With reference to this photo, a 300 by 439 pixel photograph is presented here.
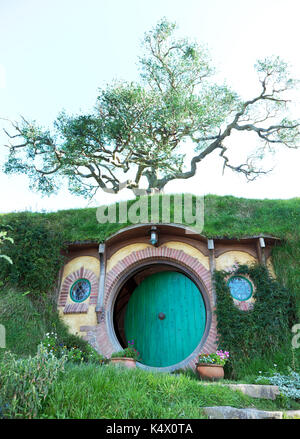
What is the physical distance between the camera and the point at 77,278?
26.2 ft

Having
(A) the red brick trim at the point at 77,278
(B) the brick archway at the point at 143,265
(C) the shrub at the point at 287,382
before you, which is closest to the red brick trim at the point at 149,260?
(B) the brick archway at the point at 143,265

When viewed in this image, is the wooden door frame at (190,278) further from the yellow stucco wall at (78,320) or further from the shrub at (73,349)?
the shrub at (73,349)

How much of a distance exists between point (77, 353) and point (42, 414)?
3256 mm

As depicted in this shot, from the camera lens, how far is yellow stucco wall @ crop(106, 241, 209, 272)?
302 inches

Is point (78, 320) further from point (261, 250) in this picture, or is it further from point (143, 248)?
point (261, 250)

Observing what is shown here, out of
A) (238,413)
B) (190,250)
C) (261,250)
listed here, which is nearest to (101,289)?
(190,250)

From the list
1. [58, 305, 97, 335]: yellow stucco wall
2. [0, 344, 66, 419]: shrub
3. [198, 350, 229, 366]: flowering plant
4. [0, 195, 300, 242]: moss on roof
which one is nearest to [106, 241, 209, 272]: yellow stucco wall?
[0, 195, 300, 242]: moss on roof

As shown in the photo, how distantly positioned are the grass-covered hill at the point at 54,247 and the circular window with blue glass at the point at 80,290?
0.44 metres

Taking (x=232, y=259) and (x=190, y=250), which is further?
(x=190, y=250)

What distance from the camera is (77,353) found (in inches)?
262

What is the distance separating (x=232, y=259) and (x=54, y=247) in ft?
13.0

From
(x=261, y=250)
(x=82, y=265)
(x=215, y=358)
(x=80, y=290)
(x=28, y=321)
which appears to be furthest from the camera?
(x=82, y=265)
